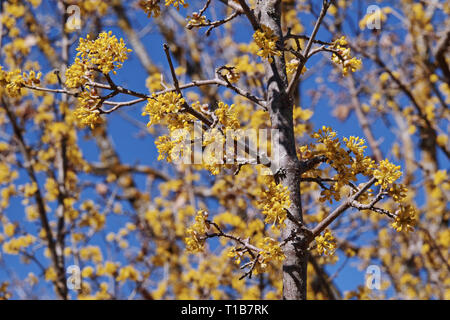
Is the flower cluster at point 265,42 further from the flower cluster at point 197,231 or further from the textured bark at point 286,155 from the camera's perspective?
the flower cluster at point 197,231

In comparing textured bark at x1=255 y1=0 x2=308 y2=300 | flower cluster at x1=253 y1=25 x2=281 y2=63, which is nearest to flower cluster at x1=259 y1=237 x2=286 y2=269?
textured bark at x1=255 y1=0 x2=308 y2=300

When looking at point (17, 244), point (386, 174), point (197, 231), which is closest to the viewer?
point (386, 174)

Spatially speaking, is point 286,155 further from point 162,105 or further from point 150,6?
point 150,6

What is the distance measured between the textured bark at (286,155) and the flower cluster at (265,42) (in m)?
0.13

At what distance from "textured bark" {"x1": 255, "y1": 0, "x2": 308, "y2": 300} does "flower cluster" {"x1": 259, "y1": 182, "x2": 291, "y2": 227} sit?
106 mm

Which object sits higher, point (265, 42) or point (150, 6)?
point (150, 6)

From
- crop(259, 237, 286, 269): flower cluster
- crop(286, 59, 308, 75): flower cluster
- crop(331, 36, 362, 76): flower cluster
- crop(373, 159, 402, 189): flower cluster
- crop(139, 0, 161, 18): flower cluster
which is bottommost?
crop(259, 237, 286, 269): flower cluster

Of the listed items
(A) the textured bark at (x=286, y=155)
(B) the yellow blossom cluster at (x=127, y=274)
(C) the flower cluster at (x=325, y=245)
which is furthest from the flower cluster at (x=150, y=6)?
(B) the yellow blossom cluster at (x=127, y=274)

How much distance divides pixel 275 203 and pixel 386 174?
0.61 meters

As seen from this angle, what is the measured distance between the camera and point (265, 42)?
233 centimetres

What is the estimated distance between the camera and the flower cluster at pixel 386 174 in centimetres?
225

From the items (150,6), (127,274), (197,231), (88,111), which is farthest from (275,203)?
(127,274)

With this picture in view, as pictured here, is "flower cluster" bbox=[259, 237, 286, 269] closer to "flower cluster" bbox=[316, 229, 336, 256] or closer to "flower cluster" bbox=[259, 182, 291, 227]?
"flower cluster" bbox=[259, 182, 291, 227]

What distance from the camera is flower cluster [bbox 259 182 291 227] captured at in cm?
217
